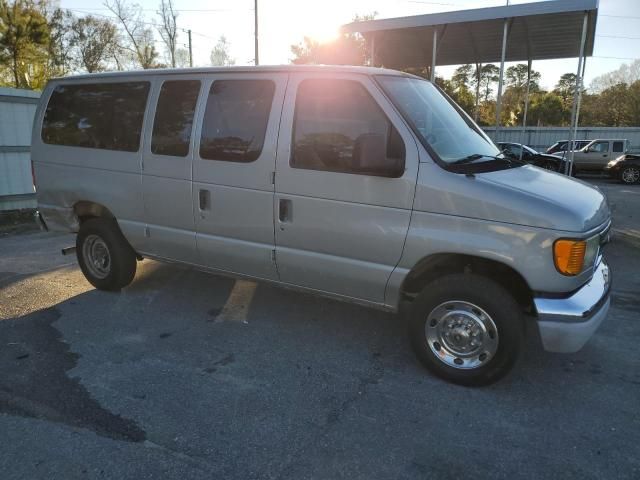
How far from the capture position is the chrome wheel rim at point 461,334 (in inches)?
131

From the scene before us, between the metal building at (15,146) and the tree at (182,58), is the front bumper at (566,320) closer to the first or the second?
the metal building at (15,146)

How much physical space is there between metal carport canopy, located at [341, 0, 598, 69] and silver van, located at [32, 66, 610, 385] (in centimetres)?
601

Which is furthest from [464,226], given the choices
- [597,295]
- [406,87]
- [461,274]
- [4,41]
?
[4,41]

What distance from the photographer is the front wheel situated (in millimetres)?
18688

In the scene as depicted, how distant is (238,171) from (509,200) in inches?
83.6

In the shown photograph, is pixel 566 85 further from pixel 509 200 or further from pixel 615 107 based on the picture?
pixel 509 200

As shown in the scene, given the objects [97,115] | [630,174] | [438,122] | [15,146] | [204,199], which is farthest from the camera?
[630,174]

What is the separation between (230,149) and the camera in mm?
4090

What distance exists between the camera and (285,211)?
3.88 m

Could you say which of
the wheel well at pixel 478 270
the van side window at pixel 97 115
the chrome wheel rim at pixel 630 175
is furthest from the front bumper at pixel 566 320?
the chrome wheel rim at pixel 630 175

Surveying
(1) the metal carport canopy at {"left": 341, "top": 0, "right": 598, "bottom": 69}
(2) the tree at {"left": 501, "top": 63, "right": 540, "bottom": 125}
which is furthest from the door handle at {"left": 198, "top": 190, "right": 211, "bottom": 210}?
(2) the tree at {"left": 501, "top": 63, "right": 540, "bottom": 125}

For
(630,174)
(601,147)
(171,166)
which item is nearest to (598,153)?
(601,147)

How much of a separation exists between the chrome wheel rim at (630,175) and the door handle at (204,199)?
19567 mm

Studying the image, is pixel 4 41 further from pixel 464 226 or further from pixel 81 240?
pixel 464 226
